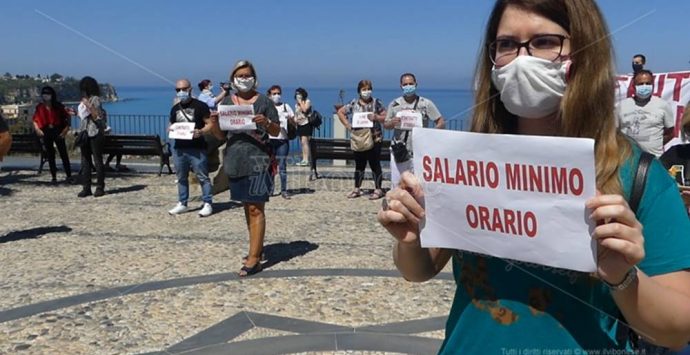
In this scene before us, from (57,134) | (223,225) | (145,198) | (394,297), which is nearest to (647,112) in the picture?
(394,297)

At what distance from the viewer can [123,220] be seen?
934 cm

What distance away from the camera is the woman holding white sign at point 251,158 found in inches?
247

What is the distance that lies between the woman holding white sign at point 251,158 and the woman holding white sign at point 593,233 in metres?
4.76

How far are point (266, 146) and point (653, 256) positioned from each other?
5458mm

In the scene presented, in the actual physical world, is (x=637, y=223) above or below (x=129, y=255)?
above

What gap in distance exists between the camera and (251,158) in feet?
20.8

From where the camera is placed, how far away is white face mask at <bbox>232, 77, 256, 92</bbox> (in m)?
6.57

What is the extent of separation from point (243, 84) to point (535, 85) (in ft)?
17.8

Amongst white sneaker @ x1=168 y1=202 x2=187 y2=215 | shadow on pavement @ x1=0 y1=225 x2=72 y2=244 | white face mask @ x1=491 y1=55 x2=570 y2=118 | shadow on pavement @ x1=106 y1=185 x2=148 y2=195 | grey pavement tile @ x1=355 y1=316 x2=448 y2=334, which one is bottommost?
shadow on pavement @ x1=106 y1=185 x2=148 y2=195

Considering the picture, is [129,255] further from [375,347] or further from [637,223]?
[637,223]

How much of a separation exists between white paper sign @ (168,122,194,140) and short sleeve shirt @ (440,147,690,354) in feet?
26.4

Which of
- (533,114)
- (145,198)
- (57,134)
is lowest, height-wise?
(145,198)

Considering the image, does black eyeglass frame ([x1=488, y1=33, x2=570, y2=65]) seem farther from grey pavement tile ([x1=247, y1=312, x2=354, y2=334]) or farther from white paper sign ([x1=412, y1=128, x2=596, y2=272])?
grey pavement tile ([x1=247, y1=312, x2=354, y2=334])

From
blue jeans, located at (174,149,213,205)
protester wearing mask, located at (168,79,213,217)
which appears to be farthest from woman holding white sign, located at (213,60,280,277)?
blue jeans, located at (174,149,213,205)
